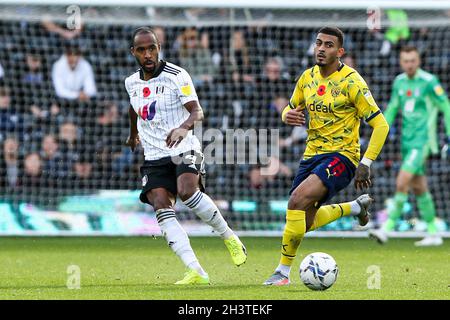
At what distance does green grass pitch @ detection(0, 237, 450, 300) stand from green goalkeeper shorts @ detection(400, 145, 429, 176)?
1004mm

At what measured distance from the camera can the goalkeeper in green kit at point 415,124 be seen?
553 inches

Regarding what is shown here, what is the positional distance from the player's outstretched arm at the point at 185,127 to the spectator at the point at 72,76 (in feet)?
24.2

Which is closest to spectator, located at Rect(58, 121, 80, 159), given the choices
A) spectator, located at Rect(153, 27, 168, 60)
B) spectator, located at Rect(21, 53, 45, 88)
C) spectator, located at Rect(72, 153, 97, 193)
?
spectator, located at Rect(72, 153, 97, 193)

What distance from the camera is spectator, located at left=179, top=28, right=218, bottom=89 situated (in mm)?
16844

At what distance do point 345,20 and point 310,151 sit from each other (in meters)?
7.63

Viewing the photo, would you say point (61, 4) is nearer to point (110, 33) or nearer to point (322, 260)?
point (110, 33)

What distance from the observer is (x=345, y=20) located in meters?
16.4

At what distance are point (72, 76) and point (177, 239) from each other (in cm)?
787

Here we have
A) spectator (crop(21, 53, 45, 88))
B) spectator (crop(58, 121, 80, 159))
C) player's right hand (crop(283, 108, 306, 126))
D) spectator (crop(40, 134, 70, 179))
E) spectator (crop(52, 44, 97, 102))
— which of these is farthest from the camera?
spectator (crop(21, 53, 45, 88))

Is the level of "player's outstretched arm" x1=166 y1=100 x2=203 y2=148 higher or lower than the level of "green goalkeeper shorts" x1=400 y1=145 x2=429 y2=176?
higher

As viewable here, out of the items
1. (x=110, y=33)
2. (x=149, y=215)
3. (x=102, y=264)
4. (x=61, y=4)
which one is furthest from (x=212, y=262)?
(x=110, y=33)

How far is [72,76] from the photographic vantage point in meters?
16.3

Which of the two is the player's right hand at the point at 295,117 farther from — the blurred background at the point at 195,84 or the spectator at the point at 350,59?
the spectator at the point at 350,59

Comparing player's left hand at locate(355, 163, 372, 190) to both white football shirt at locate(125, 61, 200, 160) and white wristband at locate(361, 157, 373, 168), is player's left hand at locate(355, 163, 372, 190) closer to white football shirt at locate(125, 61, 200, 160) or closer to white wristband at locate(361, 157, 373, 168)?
→ white wristband at locate(361, 157, 373, 168)
